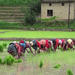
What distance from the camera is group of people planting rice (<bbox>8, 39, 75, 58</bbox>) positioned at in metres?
8.67

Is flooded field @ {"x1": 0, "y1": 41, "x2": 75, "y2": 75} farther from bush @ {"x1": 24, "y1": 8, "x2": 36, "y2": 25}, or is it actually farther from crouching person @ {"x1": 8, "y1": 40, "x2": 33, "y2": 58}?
bush @ {"x1": 24, "y1": 8, "x2": 36, "y2": 25}

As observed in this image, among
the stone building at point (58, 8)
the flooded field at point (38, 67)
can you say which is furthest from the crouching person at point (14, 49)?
the stone building at point (58, 8)

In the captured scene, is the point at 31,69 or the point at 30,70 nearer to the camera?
the point at 30,70

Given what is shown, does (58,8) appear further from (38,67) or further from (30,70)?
(30,70)

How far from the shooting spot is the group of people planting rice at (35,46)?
8.67m

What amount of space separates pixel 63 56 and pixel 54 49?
1186mm

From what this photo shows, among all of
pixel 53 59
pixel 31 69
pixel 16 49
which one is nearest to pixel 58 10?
pixel 53 59

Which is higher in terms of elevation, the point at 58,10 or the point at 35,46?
the point at 58,10

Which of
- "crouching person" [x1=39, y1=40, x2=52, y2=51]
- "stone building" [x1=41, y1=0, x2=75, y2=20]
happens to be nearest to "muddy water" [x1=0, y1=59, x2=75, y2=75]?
"crouching person" [x1=39, y1=40, x2=52, y2=51]

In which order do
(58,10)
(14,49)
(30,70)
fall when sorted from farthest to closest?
(58,10), (14,49), (30,70)

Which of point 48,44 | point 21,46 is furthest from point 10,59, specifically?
point 48,44

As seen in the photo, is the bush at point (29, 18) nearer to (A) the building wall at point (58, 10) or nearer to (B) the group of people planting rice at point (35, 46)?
(A) the building wall at point (58, 10)

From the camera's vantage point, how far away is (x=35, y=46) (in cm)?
995

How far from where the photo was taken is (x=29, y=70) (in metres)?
7.05
